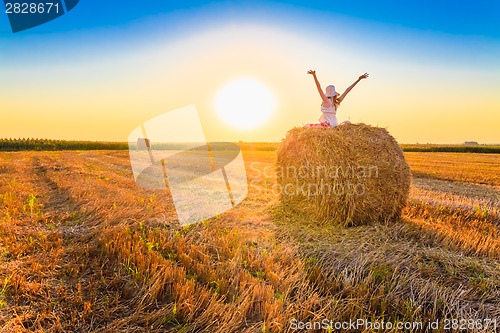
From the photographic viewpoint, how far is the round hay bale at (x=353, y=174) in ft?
17.7

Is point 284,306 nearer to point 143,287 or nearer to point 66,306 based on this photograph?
point 143,287

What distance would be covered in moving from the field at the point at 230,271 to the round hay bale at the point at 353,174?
1.21 feet

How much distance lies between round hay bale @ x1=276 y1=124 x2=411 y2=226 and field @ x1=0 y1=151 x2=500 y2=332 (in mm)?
367

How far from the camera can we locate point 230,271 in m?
3.35

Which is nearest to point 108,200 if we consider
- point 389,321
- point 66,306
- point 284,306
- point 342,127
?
point 66,306

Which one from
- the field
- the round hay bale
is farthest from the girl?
the field

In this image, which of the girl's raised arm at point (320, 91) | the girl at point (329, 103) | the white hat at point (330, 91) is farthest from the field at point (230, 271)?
the white hat at point (330, 91)

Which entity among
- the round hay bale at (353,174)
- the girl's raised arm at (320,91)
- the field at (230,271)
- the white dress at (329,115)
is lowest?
the field at (230,271)

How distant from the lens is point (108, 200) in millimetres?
6367

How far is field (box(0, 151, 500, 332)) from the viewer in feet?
8.45

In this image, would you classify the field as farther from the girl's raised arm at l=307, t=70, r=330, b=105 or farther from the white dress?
the girl's raised arm at l=307, t=70, r=330, b=105

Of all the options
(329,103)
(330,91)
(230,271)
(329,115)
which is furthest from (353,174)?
(230,271)

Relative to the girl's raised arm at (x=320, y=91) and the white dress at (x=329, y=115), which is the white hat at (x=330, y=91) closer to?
the girl's raised arm at (x=320, y=91)

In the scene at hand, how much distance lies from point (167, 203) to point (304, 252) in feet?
12.8
